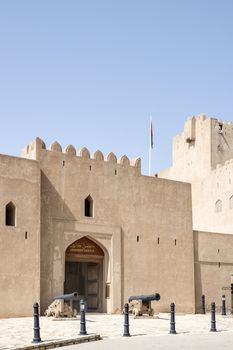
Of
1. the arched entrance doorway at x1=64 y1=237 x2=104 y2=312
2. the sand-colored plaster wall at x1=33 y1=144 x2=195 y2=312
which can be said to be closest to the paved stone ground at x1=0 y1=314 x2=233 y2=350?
the sand-colored plaster wall at x1=33 y1=144 x2=195 y2=312

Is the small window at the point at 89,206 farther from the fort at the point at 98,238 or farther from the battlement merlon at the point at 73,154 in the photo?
the battlement merlon at the point at 73,154

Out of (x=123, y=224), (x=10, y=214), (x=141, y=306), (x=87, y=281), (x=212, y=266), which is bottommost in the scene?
(x=141, y=306)

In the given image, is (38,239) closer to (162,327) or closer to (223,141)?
(162,327)

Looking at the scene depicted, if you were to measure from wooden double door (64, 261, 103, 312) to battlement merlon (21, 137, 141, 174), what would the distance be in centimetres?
361

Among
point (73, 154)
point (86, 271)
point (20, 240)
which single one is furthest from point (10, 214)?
point (86, 271)

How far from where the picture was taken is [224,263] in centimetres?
2480

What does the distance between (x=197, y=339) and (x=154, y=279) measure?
31.9 ft

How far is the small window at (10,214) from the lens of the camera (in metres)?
18.6

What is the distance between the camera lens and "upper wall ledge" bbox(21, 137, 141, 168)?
1973 centimetres

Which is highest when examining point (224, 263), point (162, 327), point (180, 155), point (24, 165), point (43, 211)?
point (180, 155)

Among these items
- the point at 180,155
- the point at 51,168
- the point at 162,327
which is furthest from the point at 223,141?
the point at 162,327

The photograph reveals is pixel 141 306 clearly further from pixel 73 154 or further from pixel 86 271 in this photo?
pixel 73 154

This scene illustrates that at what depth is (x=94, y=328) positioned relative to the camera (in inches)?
573

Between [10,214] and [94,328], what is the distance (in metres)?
5.54
